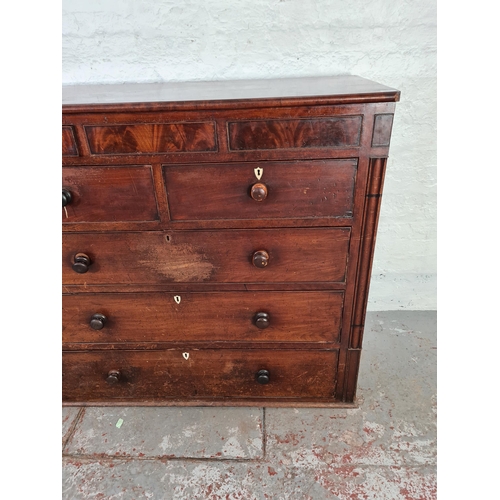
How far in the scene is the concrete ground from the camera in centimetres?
148

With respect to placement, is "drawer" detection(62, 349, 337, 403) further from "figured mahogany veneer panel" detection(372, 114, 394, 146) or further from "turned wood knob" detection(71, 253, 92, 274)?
"figured mahogany veneer panel" detection(372, 114, 394, 146)

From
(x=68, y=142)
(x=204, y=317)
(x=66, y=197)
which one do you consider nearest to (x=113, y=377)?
(x=204, y=317)

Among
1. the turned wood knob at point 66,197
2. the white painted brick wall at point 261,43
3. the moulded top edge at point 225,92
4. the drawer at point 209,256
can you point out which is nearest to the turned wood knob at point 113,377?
the drawer at point 209,256

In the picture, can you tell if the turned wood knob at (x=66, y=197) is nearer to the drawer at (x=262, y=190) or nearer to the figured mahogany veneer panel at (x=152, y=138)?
the figured mahogany veneer panel at (x=152, y=138)

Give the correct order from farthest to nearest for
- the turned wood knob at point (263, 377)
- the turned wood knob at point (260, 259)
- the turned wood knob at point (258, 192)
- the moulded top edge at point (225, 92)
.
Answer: the turned wood knob at point (263, 377)
the turned wood knob at point (260, 259)
the turned wood knob at point (258, 192)
the moulded top edge at point (225, 92)

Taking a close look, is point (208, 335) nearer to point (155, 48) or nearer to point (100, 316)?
point (100, 316)

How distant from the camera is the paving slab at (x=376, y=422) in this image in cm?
158

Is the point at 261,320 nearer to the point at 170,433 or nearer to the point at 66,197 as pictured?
the point at 170,433

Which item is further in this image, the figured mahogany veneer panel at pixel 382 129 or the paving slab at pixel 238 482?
the paving slab at pixel 238 482

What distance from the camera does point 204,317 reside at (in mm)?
1596

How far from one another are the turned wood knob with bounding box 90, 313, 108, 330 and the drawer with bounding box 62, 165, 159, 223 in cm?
42

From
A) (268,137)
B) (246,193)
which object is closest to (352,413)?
(246,193)

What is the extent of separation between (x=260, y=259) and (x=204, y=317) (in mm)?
391

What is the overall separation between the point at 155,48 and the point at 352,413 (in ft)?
6.30
